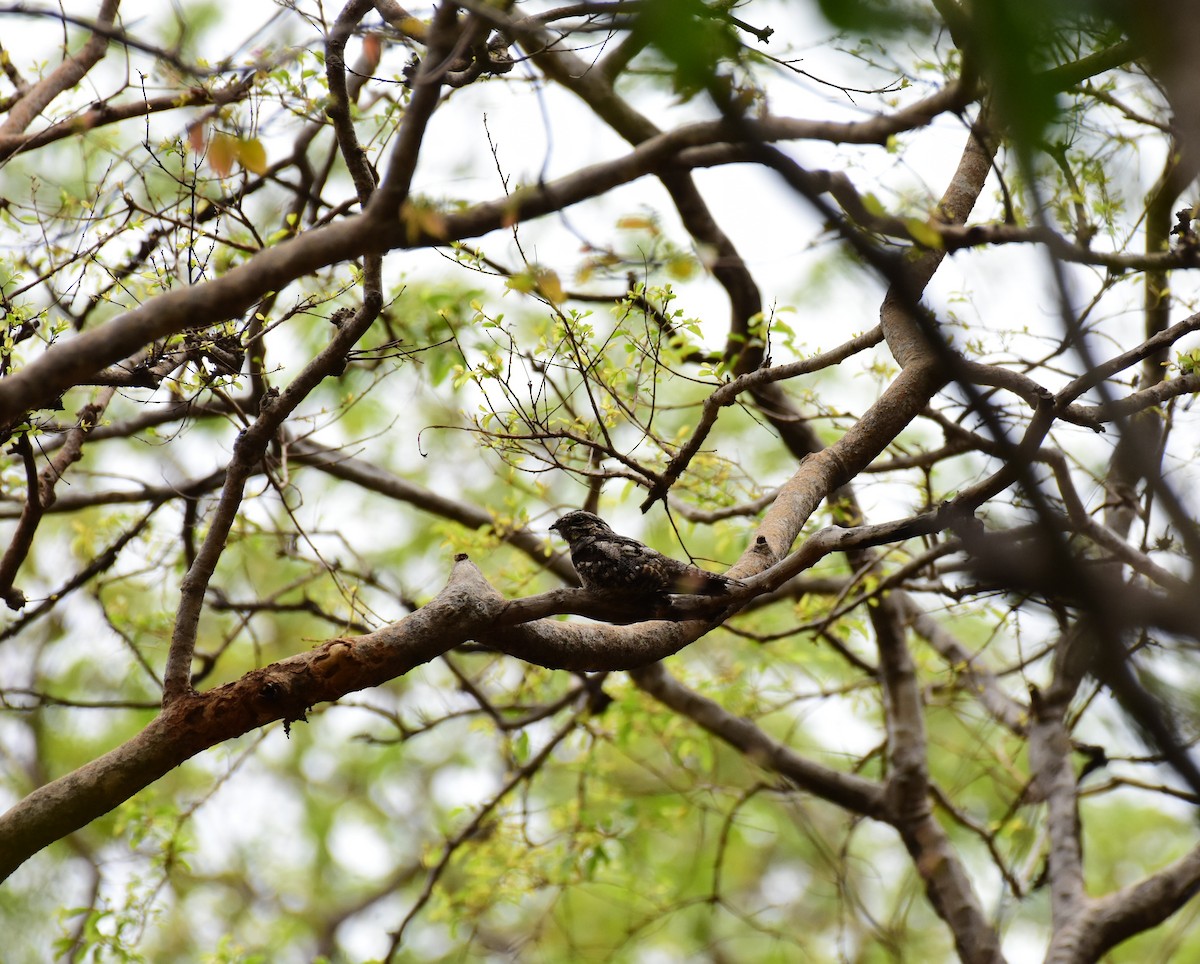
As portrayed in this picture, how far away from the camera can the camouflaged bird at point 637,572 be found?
77.5 inches

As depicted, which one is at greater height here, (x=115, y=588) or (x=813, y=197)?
(x=115, y=588)

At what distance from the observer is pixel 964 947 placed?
4.12m

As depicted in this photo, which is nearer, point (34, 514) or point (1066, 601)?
point (1066, 601)

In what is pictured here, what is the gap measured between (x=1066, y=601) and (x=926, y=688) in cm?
429

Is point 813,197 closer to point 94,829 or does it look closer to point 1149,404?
point 1149,404

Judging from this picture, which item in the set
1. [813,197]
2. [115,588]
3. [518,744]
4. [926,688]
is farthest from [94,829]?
[813,197]

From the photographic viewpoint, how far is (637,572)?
6.44 feet

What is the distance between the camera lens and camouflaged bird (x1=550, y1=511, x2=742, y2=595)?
197cm

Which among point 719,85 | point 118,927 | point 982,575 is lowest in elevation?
point 982,575

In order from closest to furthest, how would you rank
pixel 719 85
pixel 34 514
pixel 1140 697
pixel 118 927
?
pixel 1140 697 < pixel 719 85 < pixel 34 514 < pixel 118 927

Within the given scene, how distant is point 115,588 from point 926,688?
4447 millimetres

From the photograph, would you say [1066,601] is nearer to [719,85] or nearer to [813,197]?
[813,197]

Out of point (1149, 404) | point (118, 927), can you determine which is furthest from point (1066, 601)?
point (118, 927)

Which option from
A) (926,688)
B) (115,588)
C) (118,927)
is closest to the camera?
(118,927)
